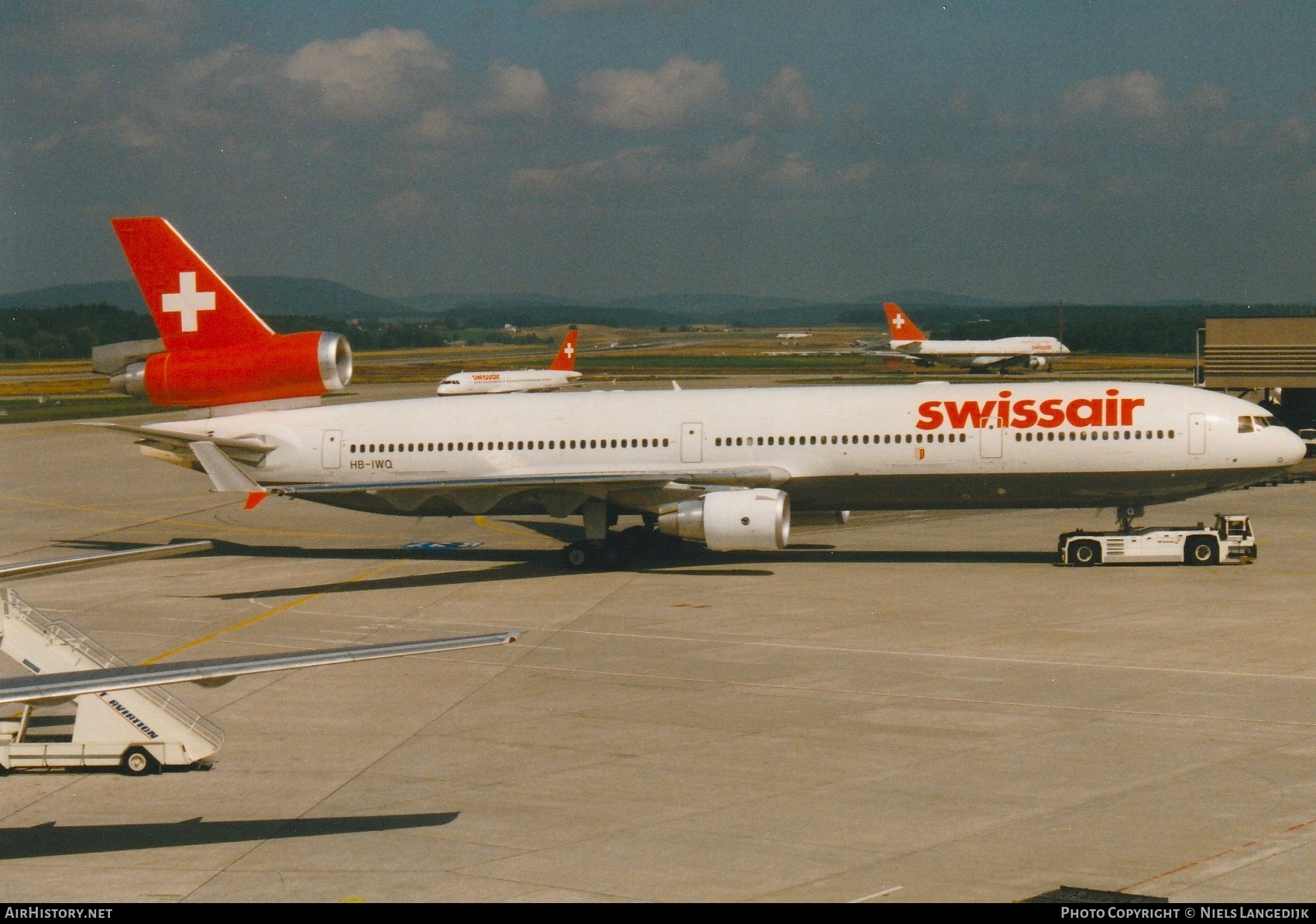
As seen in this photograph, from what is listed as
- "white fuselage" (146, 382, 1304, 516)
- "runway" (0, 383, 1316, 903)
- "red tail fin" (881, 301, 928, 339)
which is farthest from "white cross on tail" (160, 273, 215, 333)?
"red tail fin" (881, 301, 928, 339)

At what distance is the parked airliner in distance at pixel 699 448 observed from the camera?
1378 inches

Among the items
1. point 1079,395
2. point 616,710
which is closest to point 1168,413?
point 1079,395

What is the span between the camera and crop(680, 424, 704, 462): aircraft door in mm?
37125

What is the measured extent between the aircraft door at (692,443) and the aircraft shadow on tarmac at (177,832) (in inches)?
818

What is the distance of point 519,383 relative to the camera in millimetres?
115688

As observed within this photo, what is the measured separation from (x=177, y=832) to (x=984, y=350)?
132 meters

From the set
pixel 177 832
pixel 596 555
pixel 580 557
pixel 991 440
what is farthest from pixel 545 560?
pixel 177 832

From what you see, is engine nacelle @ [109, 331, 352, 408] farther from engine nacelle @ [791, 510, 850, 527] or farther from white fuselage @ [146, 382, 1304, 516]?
engine nacelle @ [791, 510, 850, 527]

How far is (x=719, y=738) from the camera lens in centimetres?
2047

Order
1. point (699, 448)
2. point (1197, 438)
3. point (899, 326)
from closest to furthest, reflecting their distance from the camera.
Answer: point (1197, 438), point (699, 448), point (899, 326)

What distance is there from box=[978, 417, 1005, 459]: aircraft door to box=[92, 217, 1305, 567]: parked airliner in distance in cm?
4

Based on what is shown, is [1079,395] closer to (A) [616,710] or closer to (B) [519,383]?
(A) [616,710]

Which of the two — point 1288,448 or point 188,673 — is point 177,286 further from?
point 1288,448

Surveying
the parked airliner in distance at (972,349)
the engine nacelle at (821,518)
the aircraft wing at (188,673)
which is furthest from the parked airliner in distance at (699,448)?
the parked airliner in distance at (972,349)
